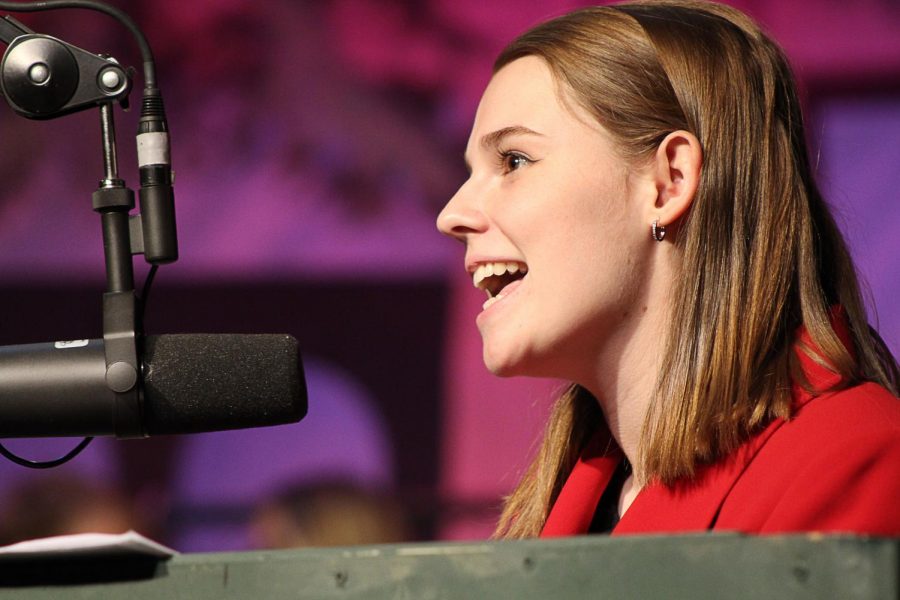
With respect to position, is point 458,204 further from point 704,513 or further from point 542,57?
point 704,513

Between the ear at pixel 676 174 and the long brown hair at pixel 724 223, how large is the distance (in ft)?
0.05

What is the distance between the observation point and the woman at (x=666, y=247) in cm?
149

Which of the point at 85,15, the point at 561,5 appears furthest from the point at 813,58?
the point at 85,15

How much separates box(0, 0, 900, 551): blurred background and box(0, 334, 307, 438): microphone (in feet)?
5.62

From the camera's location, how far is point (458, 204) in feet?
5.42

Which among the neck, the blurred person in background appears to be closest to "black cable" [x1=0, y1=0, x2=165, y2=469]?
the neck

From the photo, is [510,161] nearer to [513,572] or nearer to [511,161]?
[511,161]

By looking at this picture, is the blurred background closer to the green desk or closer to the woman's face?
the woman's face

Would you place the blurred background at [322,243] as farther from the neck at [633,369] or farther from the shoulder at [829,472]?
the shoulder at [829,472]

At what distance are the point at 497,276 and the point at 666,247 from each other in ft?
0.79

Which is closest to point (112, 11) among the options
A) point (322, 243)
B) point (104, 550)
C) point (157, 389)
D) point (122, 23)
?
point (122, 23)

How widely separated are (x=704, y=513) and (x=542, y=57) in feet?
2.22

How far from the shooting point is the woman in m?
1.49

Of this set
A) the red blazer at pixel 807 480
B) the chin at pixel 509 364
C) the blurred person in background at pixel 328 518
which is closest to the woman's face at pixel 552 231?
the chin at pixel 509 364
